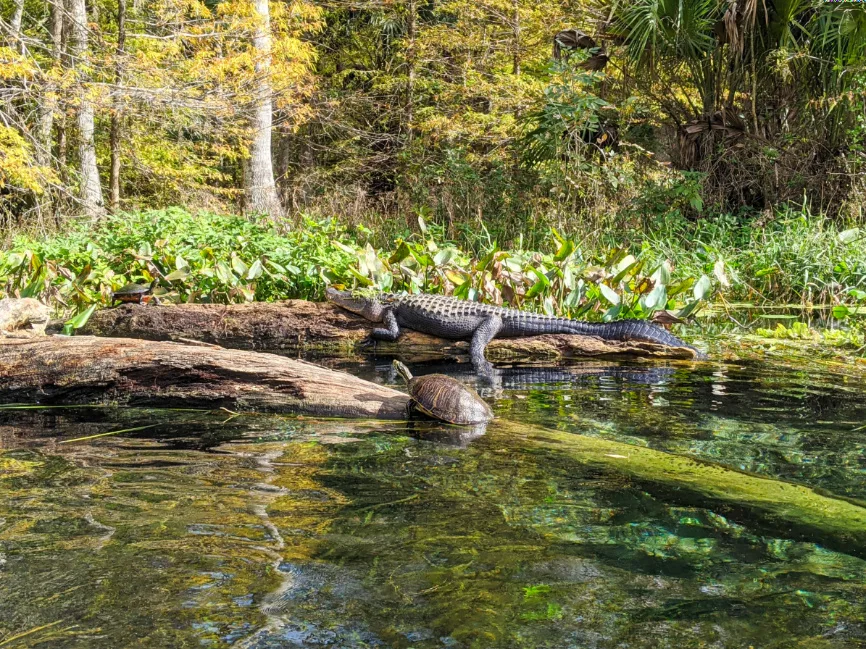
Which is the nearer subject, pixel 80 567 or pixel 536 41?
pixel 80 567

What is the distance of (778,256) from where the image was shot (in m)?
9.02

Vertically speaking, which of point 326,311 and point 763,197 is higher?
point 763,197

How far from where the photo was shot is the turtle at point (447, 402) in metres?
4.11

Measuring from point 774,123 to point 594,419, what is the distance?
407 inches

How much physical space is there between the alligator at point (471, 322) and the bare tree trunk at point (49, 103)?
24.6 feet


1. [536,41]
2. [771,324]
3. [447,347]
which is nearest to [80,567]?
[447,347]

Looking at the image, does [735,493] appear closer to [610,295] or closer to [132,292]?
[610,295]

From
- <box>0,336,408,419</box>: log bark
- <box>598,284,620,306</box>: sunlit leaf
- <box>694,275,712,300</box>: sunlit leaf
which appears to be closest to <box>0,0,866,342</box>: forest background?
<box>598,284,620,306</box>: sunlit leaf

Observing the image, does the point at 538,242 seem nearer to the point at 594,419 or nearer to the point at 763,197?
the point at 763,197

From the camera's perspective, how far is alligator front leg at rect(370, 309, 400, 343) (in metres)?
7.27

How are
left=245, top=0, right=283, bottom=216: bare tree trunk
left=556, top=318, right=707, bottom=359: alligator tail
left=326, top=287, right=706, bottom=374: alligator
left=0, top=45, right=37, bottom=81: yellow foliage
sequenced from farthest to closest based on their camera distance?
1. left=245, top=0, right=283, bottom=216: bare tree trunk
2. left=0, top=45, right=37, bottom=81: yellow foliage
3. left=326, top=287, right=706, bottom=374: alligator
4. left=556, top=318, right=707, bottom=359: alligator tail

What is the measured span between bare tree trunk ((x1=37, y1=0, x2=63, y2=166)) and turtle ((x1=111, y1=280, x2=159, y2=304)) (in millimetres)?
5381

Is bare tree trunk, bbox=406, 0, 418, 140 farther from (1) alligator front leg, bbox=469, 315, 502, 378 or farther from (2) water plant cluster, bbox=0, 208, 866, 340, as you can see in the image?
(1) alligator front leg, bbox=469, 315, 502, 378

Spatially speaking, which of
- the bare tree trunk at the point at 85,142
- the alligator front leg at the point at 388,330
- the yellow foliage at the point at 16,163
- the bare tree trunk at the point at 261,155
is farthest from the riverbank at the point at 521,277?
the bare tree trunk at the point at 261,155
